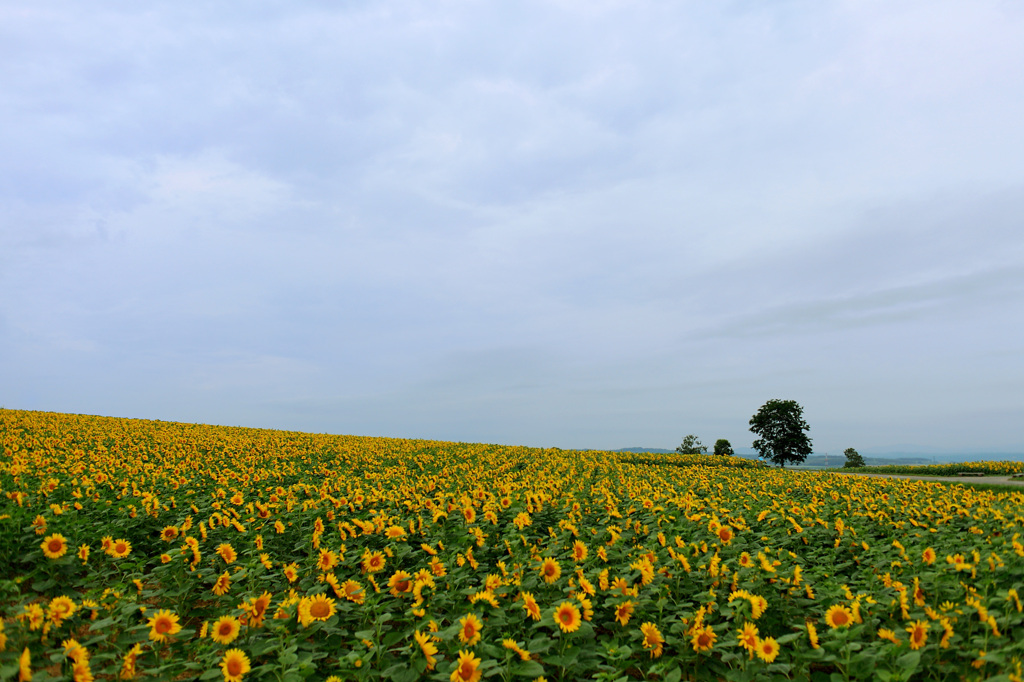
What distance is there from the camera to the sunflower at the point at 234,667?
3.56m

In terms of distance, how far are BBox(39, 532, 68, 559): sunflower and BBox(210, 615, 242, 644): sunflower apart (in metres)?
2.75

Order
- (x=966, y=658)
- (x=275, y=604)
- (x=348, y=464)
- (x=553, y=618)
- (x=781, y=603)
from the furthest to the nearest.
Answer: (x=348, y=464)
(x=781, y=603)
(x=275, y=604)
(x=966, y=658)
(x=553, y=618)

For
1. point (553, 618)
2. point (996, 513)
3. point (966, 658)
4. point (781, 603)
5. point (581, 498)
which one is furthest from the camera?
point (581, 498)

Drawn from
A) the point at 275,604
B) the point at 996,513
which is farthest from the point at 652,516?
the point at 996,513

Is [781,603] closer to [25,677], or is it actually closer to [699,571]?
[699,571]

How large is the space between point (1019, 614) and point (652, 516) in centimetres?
385

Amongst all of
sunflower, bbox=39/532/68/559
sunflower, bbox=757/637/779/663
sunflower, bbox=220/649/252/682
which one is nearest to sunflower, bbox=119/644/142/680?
sunflower, bbox=220/649/252/682

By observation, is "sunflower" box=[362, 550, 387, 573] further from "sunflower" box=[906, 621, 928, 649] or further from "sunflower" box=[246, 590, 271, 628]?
"sunflower" box=[906, 621, 928, 649]

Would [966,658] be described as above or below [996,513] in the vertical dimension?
below

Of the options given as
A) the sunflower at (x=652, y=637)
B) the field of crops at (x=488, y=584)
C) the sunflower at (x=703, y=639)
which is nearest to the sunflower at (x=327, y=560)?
the field of crops at (x=488, y=584)

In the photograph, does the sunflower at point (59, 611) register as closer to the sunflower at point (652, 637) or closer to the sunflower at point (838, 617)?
the sunflower at point (652, 637)

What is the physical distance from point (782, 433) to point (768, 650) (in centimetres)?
6545

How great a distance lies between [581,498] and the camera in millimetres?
9398

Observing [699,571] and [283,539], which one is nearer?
[699,571]
